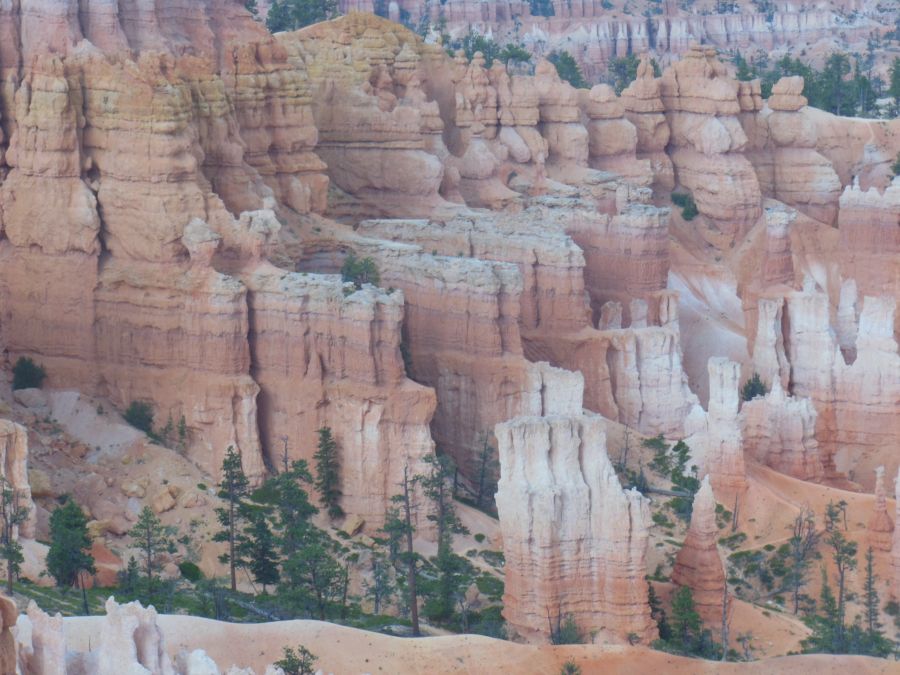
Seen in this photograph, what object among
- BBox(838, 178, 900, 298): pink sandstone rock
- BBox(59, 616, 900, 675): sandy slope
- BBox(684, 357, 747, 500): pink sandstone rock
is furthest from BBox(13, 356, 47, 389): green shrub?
BBox(838, 178, 900, 298): pink sandstone rock

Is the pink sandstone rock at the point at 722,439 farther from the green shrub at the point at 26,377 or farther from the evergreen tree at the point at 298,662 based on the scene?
the evergreen tree at the point at 298,662

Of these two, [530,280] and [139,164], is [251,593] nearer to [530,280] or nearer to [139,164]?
[139,164]

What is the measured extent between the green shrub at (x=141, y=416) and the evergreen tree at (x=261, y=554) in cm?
536

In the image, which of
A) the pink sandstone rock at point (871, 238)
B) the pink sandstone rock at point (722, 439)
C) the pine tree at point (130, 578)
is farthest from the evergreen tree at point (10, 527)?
the pink sandstone rock at point (871, 238)

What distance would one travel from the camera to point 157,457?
7100 cm

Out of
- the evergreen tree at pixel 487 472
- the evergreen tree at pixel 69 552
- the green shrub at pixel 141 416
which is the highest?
the green shrub at pixel 141 416

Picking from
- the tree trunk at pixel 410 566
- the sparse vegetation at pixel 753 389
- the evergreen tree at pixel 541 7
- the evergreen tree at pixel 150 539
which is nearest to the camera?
the tree trunk at pixel 410 566

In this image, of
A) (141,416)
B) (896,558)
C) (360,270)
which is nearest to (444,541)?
(141,416)

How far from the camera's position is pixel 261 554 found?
6775 centimetres

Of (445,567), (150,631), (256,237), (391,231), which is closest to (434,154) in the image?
(391,231)

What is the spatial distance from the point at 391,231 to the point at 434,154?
25.2 feet

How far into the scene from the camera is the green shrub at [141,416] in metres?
72.4

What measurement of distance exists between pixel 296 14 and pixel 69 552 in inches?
2367

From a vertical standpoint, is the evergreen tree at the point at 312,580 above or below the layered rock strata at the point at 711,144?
below
